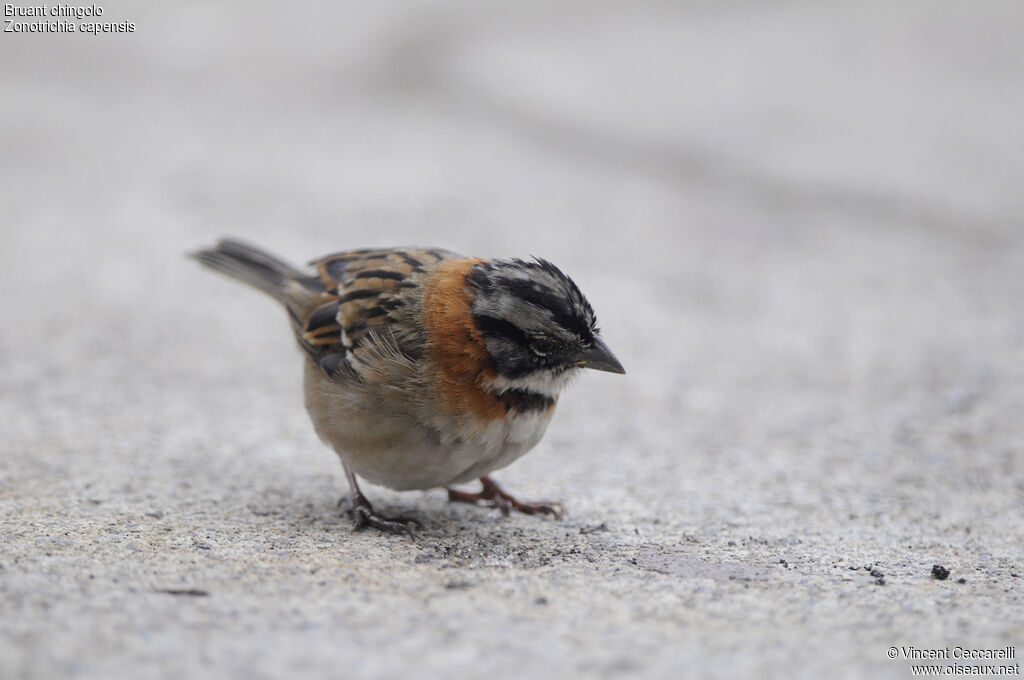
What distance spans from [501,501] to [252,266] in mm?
1999

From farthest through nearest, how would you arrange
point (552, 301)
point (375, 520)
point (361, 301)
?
point (361, 301) → point (375, 520) → point (552, 301)

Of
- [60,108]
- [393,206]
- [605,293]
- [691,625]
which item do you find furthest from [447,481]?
[60,108]

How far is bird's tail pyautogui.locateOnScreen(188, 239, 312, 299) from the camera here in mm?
5727

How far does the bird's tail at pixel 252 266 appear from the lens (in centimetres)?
573

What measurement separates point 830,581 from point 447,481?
5.12 feet

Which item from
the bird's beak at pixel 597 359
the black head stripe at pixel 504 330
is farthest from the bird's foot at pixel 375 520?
the bird's beak at pixel 597 359

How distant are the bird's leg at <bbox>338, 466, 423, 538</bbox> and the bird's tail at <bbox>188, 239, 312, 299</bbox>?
4.44 feet

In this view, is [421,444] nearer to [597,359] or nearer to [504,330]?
[504,330]

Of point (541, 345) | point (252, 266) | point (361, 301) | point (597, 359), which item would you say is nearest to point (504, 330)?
point (541, 345)

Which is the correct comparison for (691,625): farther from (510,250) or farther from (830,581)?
(510,250)

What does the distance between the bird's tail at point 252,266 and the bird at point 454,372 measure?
1.07 m

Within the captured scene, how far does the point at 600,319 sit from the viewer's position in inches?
300

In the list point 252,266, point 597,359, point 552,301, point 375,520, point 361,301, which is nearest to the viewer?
point 552,301

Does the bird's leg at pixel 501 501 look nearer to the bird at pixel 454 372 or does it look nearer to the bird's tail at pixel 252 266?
the bird at pixel 454 372
